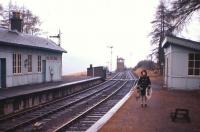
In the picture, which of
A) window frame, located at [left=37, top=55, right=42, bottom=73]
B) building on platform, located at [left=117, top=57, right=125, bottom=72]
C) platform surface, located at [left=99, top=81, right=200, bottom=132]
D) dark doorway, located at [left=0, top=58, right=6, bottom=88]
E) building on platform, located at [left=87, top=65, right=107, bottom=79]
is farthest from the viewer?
building on platform, located at [left=117, top=57, right=125, bottom=72]

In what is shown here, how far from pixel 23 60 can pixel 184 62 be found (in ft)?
41.3

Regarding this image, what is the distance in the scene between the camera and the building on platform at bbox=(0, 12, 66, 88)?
1046 inches

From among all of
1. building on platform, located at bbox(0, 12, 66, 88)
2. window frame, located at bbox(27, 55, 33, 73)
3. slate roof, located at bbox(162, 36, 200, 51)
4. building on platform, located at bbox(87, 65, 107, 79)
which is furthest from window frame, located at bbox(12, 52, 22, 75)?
building on platform, located at bbox(87, 65, 107, 79)

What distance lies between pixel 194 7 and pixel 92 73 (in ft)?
134

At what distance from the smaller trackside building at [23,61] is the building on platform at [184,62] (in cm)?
1143

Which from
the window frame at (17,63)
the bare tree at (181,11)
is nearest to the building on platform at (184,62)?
the bare tree at (181,11)

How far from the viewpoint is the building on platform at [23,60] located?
26578 millimetres

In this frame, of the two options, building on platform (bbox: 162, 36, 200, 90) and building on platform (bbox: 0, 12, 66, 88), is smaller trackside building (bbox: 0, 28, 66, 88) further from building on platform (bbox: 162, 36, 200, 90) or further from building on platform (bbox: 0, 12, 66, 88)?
building on platform (bbox: 162, 36, 200, 90)

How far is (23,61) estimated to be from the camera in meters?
30.2

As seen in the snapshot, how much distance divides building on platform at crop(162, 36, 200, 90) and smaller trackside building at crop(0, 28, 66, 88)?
37.5 feet

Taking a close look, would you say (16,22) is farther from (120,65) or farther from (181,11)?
(120,65)

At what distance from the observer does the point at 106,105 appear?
72.5 ft

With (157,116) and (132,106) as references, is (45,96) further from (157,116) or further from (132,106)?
(157,116)

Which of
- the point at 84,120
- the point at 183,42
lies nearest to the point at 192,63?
the point at 183,42
